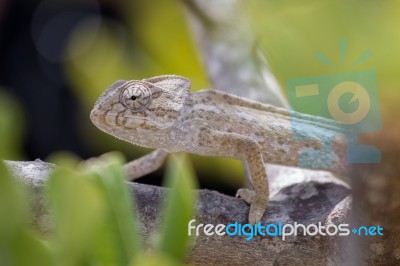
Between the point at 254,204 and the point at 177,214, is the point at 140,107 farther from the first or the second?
the point at 177,214

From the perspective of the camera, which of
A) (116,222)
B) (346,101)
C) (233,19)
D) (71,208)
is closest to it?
(71,208)

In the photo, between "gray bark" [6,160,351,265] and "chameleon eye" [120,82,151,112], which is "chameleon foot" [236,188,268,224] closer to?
"gray bark" [6,160,351,265]

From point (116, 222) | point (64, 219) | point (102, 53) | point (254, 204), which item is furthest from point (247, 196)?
point (102, 53)

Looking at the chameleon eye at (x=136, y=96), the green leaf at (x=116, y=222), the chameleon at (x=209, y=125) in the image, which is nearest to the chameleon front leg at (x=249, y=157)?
the chameleon at (x=209, y=125)

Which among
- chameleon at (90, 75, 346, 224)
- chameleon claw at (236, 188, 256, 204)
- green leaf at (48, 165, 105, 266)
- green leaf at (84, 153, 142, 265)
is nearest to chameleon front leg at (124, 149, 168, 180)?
chameleon at (90, 75, 346, 224)

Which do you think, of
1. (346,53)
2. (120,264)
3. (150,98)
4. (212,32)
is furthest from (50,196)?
(212,32)

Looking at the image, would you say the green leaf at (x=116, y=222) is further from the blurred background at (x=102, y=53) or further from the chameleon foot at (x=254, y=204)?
the chameleon foot at (x=254, y=204)
